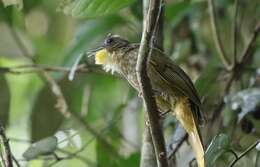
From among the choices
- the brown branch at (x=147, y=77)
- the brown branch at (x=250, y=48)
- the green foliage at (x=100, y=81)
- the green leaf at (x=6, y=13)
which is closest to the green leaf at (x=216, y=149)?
the brown branch at (x=147, y=77)

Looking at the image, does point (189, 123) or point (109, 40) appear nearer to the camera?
point (189, 123)

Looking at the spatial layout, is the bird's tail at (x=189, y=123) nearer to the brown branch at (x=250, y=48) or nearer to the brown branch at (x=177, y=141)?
the brown branch at (x=177, y=141)

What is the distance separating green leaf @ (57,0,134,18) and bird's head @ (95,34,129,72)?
15cm

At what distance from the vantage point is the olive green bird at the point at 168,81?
6.45 ft

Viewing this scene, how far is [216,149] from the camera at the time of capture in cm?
168

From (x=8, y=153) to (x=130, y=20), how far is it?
4.92 ft

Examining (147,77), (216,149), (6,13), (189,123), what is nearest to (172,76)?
(189,123)

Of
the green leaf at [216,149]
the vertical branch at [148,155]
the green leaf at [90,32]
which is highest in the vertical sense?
the green leaf at [90,32]

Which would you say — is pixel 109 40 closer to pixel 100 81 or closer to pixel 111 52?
pixel 111 52

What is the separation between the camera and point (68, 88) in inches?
118

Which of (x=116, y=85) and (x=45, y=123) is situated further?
(x=116, y=85)

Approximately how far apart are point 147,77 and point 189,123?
0.52 meters

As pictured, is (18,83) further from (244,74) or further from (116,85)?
(244,74)

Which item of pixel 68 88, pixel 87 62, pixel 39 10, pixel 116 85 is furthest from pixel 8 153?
pixel 39 10
